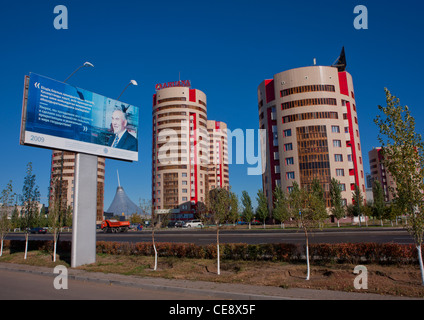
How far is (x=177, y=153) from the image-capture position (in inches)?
3885

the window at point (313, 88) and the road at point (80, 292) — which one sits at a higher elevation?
the window at point (313, 88)

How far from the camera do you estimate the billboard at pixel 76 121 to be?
50.5ft

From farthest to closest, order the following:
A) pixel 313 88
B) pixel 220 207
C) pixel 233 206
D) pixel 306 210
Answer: pixel 313 88, pixel 233 206, pixel 220 207, pixel 306 210

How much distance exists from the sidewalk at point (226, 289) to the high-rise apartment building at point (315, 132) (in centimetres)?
5910

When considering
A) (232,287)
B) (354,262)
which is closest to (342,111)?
(354,262)

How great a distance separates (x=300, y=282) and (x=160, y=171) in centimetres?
9208

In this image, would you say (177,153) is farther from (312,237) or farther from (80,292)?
(80,292)

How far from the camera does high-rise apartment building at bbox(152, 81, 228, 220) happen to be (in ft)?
323

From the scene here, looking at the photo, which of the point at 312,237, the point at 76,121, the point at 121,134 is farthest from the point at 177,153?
the point at 76,121

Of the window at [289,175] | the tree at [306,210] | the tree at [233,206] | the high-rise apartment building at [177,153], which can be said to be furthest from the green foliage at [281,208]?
the high-rise apartment building at [177,153]

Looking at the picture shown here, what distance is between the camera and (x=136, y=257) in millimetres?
18312

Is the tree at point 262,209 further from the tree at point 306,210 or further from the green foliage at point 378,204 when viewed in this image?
the tree at point 306,210

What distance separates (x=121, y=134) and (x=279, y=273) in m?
13.0
